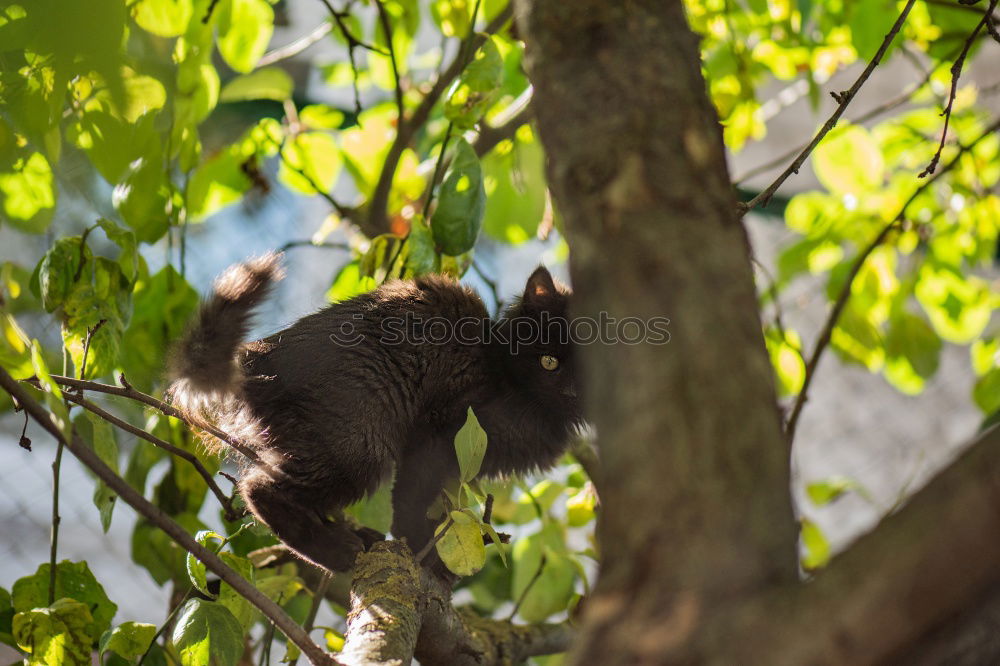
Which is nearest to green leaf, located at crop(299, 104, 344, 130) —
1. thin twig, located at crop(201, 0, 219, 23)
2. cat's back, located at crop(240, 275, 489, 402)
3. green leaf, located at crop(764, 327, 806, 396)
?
thin twig, located at crop(201, 0, 219, 23)

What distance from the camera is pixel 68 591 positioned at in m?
1.29

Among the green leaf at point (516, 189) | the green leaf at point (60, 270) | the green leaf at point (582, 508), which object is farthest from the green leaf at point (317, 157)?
the green leaf at point (582, 508)

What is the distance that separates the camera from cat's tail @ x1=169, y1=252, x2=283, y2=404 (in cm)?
136

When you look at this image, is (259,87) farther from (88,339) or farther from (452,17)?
(88,339)

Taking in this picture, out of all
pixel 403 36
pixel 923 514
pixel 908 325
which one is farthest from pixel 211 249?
pixel 923 514

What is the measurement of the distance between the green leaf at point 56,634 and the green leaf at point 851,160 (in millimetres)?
1625

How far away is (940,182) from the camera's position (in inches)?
88.8

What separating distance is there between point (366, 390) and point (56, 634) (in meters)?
0.54

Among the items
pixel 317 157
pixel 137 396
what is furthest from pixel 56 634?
pixel 317 157

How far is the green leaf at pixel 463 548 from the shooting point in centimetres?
109

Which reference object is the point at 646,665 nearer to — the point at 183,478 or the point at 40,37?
the point at 40,37

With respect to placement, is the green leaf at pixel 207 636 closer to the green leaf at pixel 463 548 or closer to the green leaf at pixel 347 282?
the green leaf at pixel 463 548

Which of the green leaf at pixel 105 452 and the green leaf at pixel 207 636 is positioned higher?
the green leaf at pixel 105 452

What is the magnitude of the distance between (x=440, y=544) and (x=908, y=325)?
1.40m
